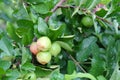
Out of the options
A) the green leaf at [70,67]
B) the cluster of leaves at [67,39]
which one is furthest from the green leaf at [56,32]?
the green leaf at [70,67]

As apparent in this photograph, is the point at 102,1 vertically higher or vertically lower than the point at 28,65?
higher

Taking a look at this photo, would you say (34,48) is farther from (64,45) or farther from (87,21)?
(87,21)

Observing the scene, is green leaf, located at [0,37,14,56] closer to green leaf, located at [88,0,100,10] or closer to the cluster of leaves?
the cluster of leaves

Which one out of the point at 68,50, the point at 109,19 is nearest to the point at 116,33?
the point at 109,19

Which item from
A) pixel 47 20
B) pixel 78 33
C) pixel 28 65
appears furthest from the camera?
pixel 78 33

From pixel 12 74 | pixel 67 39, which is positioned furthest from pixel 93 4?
pixel 12 74

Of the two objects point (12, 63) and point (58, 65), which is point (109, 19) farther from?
point (12, 63)

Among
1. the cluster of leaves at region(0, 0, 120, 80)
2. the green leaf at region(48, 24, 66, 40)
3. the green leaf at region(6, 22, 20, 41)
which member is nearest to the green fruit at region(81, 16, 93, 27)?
the cluster of leaves at region(0, 0, 120, 80)
